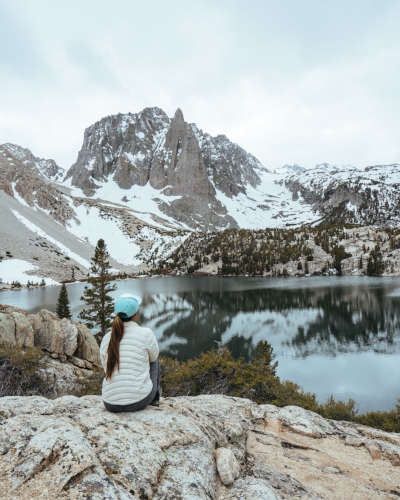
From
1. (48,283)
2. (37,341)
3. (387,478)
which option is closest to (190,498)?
(387,478)

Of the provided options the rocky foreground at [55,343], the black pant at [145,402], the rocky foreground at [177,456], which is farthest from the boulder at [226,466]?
the rocky foreground at [55,343]

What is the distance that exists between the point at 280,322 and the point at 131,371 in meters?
29.4

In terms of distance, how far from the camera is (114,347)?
3900mm

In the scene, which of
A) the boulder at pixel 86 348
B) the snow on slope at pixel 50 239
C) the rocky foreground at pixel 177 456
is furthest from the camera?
the snow on slope at pixel 50 239

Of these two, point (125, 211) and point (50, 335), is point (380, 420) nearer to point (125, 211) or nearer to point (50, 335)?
point (50, 335)

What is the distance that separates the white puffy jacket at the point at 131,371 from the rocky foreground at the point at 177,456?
0.81 feet

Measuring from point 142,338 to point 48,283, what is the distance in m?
59.2

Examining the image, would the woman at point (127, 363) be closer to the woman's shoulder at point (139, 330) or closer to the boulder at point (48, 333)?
the woman's shoulder at point (139, 330)

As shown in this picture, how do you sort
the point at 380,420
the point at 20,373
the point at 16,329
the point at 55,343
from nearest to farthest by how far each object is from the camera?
the point at 380,420 → the point at 20,373 → the point at 16,329 → the point at 55,343

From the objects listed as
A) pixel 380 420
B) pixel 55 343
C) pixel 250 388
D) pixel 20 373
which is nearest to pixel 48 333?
pixel 55 343

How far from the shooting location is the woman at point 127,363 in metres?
3.91

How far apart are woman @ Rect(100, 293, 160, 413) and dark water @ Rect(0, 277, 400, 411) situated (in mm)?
14530

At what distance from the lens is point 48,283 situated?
55.5 m

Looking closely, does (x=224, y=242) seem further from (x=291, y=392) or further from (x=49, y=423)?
(x=49, y=423)
